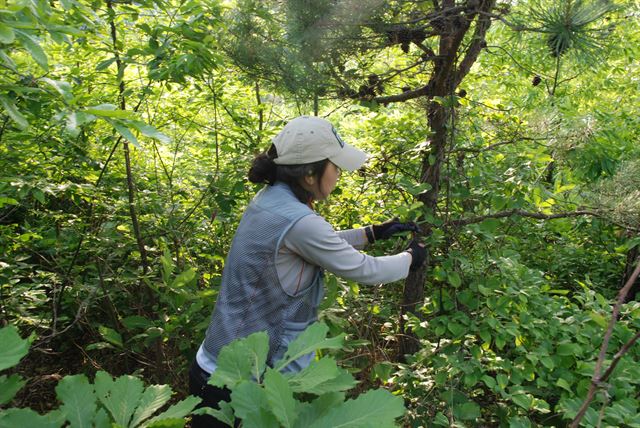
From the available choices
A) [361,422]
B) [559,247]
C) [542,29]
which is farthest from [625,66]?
[361,422]

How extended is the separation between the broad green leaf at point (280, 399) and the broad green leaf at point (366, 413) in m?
0.04

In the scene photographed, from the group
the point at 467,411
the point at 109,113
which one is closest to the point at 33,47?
the point at 109,113

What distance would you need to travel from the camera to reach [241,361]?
979 mm

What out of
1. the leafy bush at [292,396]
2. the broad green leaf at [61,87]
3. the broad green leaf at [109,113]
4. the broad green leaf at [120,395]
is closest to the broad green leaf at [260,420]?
the leafy bush at [292,396]

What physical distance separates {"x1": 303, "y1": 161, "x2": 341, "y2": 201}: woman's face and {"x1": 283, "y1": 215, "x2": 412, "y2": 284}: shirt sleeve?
0.21 metres

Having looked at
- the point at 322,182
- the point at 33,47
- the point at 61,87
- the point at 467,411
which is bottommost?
the point at 467,411

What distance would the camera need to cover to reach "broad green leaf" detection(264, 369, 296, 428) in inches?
30.9

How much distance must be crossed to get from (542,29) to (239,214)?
223 cm

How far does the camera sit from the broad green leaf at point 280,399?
0.79 meters

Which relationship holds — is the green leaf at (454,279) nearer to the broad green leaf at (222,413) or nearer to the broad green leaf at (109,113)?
the broad green leaf at (109,113)

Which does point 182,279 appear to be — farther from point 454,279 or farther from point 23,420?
point 23,420

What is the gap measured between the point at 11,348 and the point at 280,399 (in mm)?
416

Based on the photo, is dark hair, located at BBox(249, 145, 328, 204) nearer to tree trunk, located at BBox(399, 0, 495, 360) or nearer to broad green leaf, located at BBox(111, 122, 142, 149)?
broad green leaf, located at BBox(111, 122, 142, 149)

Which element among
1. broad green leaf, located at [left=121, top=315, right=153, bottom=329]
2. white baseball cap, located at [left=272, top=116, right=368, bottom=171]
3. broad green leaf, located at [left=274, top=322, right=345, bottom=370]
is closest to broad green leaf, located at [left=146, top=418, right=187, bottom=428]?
broad green leaf, located at [left=274, top=322, right=345, bottom=370]
